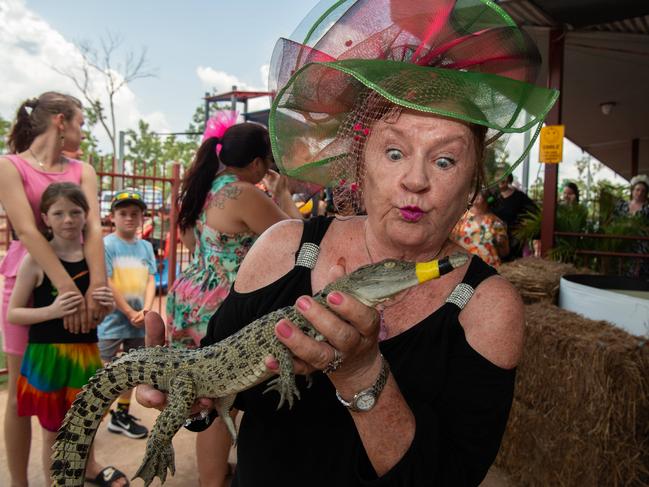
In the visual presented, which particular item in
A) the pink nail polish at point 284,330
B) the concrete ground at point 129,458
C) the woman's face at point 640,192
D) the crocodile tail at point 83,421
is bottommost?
the concrete ground at point 129,458

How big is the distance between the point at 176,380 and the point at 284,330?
71cm

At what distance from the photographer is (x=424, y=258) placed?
169 centimetres

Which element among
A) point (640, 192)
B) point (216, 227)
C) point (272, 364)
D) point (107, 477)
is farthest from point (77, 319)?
point (640, 192)

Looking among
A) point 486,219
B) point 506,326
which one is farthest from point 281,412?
point 486,219

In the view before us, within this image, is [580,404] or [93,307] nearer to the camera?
[580,404]

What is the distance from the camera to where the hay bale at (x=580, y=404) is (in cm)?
309

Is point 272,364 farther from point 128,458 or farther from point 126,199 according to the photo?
point 126,199

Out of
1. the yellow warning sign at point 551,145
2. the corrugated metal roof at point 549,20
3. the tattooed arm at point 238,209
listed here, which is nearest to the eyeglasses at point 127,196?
the tattooed arm at point 238,209

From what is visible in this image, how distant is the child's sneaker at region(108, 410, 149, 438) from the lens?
4629 mm

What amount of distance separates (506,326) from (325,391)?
62cm

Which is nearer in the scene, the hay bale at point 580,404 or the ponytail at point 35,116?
the hay bale at point 580,404

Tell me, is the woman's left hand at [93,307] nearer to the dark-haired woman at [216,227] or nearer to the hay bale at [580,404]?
the dark-haired woman at [216,227]

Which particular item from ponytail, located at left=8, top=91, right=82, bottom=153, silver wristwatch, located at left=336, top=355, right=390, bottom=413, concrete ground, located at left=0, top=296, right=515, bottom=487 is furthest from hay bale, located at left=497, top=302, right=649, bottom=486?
ponytail, located at left=8, top=91, right=82, bottom=153

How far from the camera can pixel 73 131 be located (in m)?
3.66
